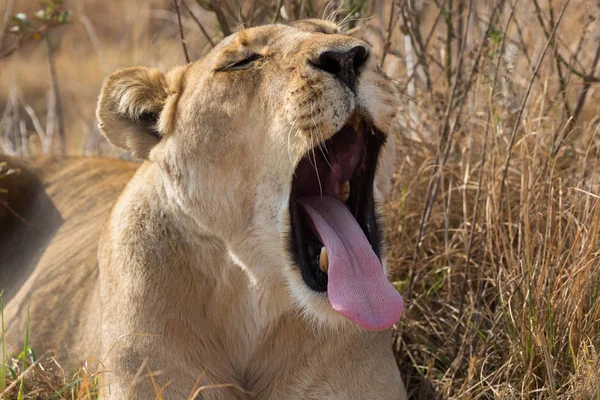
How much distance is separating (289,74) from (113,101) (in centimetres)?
65

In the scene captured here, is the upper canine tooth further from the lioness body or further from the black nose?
the lioness body

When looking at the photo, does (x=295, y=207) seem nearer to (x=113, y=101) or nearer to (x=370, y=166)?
(x=370, y=166)

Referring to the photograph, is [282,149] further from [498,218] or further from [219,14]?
[219,14]

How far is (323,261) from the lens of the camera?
2.67 meters

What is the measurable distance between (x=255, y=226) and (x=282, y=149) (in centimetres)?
27

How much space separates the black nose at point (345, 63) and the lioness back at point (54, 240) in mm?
1474

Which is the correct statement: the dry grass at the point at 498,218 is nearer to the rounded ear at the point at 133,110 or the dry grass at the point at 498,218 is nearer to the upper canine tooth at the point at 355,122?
the upper canine tooth at the point at 355,122

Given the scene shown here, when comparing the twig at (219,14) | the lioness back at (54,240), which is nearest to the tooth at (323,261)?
the lioness back at (54,240)

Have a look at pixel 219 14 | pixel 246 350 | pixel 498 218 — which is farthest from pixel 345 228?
pixel 219 14

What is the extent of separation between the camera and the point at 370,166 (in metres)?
2.84

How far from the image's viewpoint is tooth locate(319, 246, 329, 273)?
2.66 metres

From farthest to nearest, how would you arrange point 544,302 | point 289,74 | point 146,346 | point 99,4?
point 99,4, point 544,302, point 146,346, point 289,74

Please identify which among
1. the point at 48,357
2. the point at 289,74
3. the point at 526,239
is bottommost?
the point at 48,357

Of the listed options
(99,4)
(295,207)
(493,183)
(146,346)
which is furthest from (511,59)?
(99,4)
